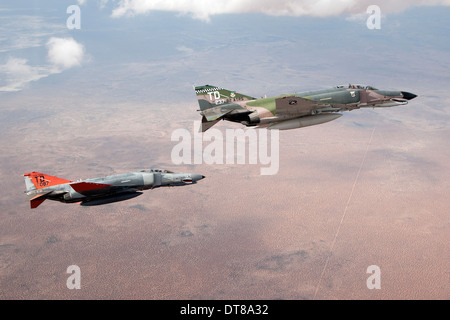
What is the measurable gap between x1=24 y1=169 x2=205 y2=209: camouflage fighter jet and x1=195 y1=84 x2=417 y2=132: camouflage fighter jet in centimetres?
836

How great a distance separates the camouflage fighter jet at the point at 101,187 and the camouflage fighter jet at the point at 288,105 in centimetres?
836

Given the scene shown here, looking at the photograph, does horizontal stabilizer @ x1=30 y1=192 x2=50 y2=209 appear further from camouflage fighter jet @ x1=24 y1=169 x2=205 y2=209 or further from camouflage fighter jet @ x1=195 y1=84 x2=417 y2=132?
camouflage fighter jet @ x1=195 y1=84 x2=417 y2=132

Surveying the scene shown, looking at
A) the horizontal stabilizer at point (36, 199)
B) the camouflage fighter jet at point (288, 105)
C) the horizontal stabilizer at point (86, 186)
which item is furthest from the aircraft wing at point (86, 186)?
the camouflage fighter jet at point (288, 105)

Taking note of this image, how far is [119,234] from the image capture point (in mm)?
116500

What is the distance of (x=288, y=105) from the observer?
41.8m

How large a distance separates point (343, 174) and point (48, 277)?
118092 mm

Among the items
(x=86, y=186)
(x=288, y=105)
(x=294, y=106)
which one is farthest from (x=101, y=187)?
(x=294, y=106)

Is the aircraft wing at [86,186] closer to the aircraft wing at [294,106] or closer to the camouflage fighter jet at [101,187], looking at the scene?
the camouflage fighter jet at [101,187]

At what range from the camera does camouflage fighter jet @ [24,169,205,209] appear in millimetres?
36312

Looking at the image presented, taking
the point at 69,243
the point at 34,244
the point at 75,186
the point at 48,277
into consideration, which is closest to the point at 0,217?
the point at 34,244

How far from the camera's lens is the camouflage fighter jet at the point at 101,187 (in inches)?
1430

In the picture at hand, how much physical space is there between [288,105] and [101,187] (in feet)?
68.4

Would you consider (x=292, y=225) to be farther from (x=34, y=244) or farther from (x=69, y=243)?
(x=34, y=244)

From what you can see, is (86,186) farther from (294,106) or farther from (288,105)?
(294,106)
